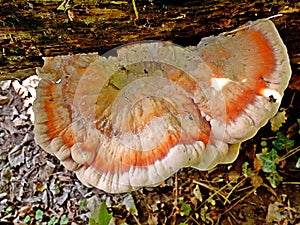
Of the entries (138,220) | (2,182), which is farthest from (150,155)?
(2,182)

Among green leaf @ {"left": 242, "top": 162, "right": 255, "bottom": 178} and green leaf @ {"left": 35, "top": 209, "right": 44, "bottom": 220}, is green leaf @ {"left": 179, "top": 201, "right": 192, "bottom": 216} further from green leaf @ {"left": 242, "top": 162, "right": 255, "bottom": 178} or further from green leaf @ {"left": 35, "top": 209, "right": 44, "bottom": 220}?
A: green leaf @ {"left": 35, "top": 209, "right": 44, "bottom": 220}

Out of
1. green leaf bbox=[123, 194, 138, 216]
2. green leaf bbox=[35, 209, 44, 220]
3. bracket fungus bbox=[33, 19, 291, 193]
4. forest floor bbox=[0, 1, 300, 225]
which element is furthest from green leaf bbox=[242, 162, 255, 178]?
green leaf bbox=[35, 209, 44, 220]

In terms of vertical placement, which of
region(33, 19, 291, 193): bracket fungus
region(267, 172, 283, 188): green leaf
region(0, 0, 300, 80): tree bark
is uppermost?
region(0, 0, 300, 80): tree bark

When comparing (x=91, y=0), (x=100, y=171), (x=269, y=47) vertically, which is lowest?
(x=100, y=171)

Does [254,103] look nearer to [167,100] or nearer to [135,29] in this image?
[167,100]

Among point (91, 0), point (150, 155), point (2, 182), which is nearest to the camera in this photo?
point (91, 0)

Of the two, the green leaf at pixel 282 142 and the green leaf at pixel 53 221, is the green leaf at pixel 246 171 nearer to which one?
the green leaf at pixel 282 142

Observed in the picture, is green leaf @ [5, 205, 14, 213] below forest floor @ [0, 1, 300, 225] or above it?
below

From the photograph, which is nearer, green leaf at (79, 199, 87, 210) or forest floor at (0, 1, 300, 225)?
forest floor at (0, 1, 300, 225)
